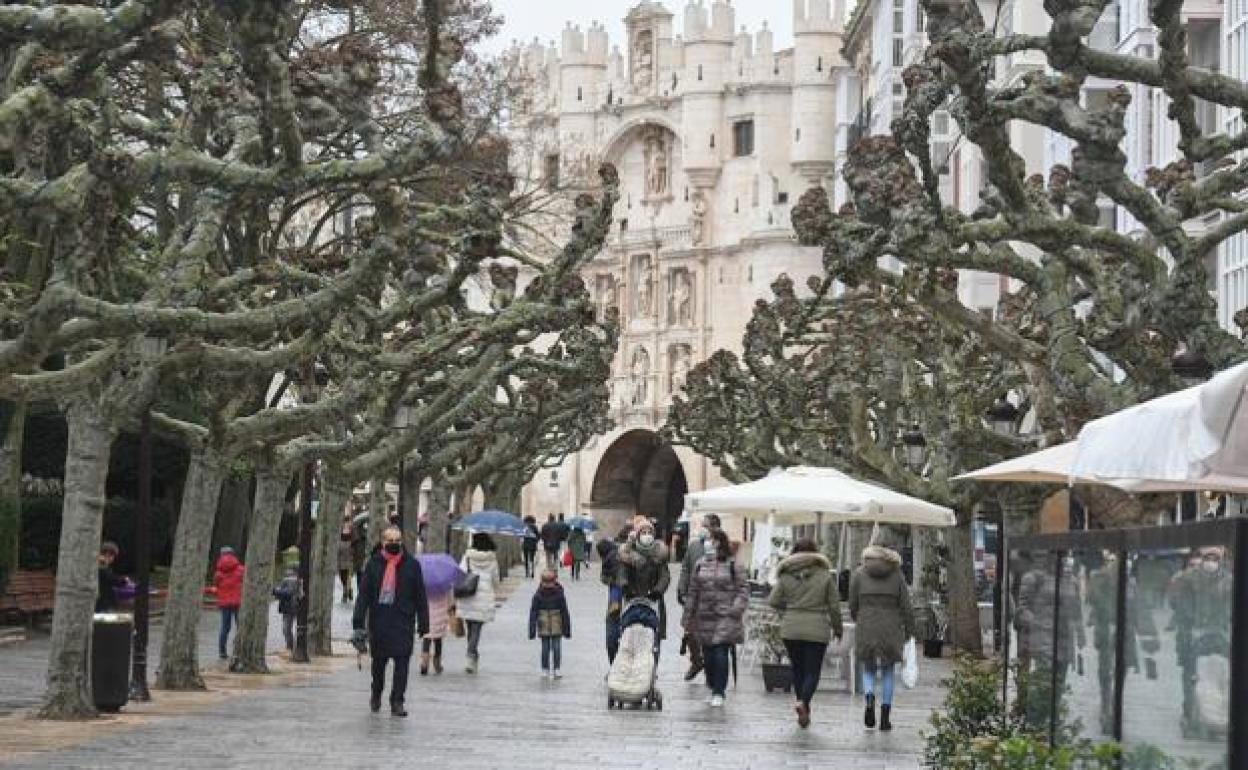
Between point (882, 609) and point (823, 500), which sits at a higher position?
point (823, 500)

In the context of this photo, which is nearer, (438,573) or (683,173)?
(438,573)

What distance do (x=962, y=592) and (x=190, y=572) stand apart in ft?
50.0

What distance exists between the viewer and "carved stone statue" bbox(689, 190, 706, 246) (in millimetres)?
107875

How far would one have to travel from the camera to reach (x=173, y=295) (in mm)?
20297

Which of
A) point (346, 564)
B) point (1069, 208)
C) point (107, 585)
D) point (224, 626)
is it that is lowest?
point (224, 626)

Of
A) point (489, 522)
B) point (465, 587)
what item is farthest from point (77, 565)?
point (489, 522)

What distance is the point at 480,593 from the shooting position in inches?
1205

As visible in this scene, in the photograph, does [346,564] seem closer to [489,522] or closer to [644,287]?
[489,522]

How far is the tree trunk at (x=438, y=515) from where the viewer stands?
53.1 m

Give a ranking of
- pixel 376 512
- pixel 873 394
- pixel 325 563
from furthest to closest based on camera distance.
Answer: pixel 873 394 < pixel 376 512 < pixel 325 563

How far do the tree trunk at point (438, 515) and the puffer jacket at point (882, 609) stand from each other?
30.7 meters

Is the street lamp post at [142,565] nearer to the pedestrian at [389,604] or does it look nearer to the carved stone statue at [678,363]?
the pedestrian at [389,604]

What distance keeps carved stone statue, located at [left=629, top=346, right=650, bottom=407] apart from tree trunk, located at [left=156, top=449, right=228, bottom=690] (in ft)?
277

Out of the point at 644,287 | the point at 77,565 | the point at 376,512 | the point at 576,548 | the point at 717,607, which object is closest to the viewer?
the point at 77,565
